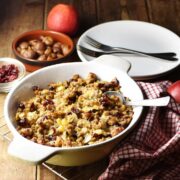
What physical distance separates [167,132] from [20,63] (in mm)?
531

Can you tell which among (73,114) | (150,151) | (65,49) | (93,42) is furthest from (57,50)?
(150,151)

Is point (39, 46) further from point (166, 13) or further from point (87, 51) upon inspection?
point (166, 13)

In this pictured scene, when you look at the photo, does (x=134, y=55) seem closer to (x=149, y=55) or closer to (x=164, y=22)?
(x=149, y=55)

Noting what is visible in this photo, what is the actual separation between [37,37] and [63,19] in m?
0.12

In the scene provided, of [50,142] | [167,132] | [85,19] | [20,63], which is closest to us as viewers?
[50,142]

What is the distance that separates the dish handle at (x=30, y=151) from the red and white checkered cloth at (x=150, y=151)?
0.16 metres

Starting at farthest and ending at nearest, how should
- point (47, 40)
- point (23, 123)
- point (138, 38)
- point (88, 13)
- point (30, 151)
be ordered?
point (88, 13), point (138, 38), point (47, 40), point (23, 123), point (30, 151)

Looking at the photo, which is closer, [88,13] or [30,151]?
[30,151]

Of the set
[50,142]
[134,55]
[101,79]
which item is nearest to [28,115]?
[50,142]

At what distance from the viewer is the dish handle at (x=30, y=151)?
40.0 inches

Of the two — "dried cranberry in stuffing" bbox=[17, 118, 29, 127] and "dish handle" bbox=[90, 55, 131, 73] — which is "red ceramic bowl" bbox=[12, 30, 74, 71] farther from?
"dried cranberry in stuffing" bbox=[17, 118, 29, 127]

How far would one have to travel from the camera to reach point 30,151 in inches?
40.8

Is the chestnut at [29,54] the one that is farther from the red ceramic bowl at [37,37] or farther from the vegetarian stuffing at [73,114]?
the vegetarian stuffing at [73,114]

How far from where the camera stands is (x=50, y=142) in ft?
3.71
